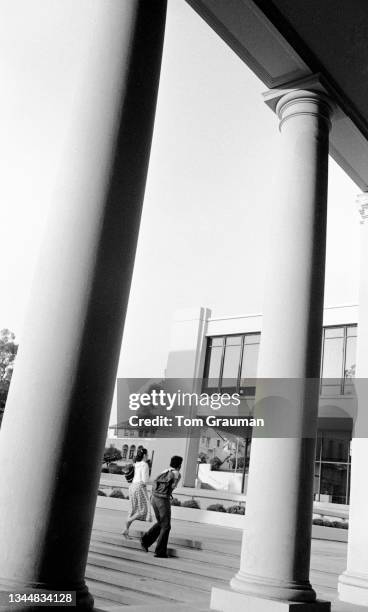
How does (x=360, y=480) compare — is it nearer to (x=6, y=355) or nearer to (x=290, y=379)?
(x=290, y=379)

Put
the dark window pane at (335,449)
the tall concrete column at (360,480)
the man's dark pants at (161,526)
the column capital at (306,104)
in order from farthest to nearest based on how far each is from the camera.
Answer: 1. the dark window pane at (335,449)
2. the man's dark pants at (161,526)
3. the tall concrete column at (360,480)
4. the column capital at (306,104)

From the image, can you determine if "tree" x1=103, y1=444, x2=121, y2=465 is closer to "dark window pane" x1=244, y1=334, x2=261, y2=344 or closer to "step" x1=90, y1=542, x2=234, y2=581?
"dark window pane" x1=244, y1=334, x2=261, y2=344

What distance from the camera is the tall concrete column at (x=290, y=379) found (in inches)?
479

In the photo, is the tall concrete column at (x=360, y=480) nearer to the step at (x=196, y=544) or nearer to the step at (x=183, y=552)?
the step at (x=183, y=552)

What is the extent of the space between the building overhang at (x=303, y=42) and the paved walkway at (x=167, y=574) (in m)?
13.8

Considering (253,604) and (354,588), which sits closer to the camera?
(253,604)

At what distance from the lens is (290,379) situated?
13219mm

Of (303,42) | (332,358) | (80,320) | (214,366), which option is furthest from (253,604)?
(214,366)

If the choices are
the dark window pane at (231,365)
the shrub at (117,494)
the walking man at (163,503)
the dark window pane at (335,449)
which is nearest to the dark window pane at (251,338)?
the dark window pane at (231,365)

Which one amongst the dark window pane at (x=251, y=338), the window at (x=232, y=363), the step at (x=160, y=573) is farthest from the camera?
the window at (x=232, y=363)

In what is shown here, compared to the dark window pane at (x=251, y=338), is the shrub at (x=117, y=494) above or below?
below

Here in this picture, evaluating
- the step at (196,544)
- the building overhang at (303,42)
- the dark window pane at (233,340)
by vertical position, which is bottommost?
the step at (196,544)

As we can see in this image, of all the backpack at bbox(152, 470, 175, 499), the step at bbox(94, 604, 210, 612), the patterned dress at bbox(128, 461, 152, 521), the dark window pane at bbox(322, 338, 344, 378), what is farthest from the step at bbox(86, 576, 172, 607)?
the dark window pane at bbox(322, 338, 344, 378)

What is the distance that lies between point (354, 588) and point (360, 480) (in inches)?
125
